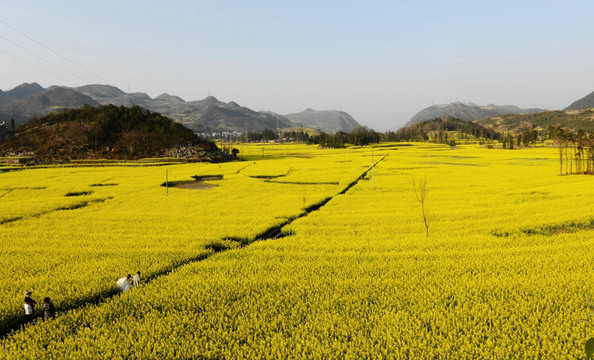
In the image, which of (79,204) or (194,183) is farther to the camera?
(194,183)

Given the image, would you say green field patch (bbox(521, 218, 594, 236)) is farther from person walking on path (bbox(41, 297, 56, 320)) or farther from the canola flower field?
person walking on path (bbox(41, 297, 56, 320))

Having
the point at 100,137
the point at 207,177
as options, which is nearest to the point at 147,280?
the point at 207,177

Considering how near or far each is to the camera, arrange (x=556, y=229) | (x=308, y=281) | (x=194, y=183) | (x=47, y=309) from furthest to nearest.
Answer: (x=194, y=183) < (x=556, y=229) < (x=308, y=281) < (x=47, y=309)

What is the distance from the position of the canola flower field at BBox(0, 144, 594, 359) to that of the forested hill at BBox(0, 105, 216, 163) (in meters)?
97.1

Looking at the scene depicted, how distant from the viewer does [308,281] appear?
19938mm

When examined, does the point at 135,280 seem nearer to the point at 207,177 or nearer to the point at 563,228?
the point at 563,228

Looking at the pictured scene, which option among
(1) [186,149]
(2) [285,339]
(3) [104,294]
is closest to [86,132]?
(1) [186,149]

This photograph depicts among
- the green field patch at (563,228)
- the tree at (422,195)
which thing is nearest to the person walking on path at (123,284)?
the tree at (422,195)

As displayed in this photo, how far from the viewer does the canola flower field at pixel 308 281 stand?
13.8 m

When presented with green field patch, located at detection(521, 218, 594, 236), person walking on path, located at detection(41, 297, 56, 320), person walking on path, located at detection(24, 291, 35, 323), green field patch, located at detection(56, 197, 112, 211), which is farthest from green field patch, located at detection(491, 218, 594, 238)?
green field patch, located at detection(56, 197, 112, 211)

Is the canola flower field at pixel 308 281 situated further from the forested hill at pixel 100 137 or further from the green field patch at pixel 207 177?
the forested hill at pixel 100 137

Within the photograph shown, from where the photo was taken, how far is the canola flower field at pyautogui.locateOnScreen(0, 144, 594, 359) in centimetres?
1382

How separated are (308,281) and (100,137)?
14476 cm

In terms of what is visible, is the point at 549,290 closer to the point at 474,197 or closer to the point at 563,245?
the point at 563,245
